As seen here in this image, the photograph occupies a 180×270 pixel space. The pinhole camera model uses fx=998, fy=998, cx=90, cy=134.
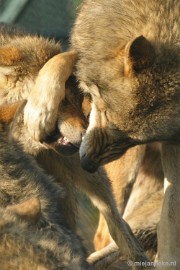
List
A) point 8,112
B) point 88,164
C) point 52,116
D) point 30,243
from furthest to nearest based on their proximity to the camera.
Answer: point 52,116 → point 88,164 → point 8,112 → point 30,243

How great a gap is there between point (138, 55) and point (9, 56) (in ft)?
4.07

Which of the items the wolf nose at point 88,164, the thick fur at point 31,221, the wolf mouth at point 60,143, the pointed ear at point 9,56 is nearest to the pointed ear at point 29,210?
the thick fur at point 31,221

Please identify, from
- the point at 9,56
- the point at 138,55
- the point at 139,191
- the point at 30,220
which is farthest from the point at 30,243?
the point at 139,191

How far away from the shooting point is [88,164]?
6242mm

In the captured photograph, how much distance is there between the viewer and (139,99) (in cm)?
579

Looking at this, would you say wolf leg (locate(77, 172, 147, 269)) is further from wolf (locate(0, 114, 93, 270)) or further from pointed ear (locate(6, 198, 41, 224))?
pointed ear (locate(6, 198, 41, 224))

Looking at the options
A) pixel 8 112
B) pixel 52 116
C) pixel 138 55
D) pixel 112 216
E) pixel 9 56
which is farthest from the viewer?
pixel 112 216

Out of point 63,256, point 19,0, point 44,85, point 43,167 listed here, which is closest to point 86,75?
point 44,85

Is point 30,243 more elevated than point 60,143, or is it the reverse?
point 30,243

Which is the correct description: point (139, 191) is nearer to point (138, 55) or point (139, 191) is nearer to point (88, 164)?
point (88, 164)

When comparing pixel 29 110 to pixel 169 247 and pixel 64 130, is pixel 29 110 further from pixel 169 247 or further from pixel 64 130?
pixel 169 247

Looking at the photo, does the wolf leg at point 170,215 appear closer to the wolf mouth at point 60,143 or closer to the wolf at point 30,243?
the wolf mouth at point 60,143

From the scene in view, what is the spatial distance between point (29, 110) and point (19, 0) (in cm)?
356

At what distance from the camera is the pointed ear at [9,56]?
21.5ft
